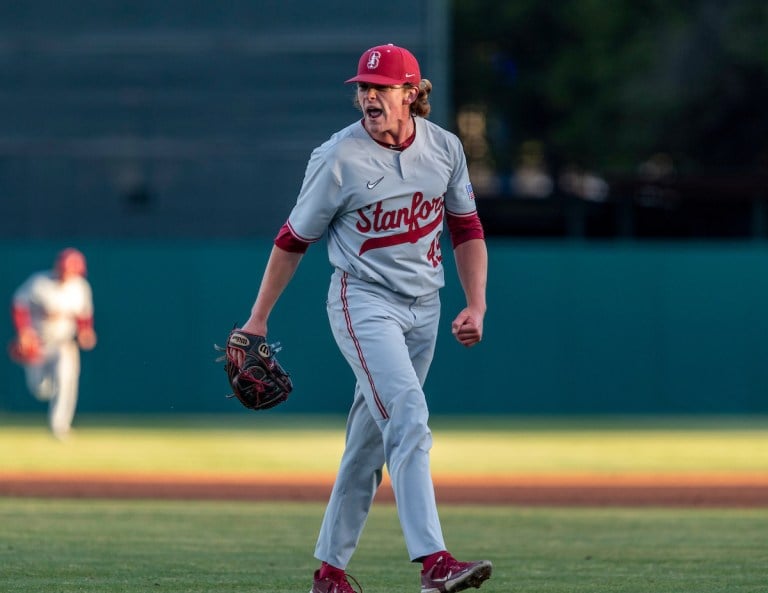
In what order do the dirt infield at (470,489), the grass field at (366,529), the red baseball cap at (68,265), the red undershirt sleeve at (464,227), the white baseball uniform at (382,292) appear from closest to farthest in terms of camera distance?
1. the white baseball uniform at (382,292)
2. the red undershirt sleeve at (464,227)
3. the grass field at (366,529)
4. the dirt infield at (470,489)
5. the red baseball cap at (68,265)

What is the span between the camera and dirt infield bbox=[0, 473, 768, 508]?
37.9 ft

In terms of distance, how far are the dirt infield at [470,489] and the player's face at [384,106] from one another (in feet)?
19.8

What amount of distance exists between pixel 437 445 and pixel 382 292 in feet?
37.0

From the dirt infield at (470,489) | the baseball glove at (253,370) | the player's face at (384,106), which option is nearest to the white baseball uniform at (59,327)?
the dirt infield at (470,489)

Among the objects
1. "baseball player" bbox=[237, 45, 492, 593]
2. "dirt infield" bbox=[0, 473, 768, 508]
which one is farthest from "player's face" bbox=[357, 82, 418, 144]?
"dirt infield" bbox=[0, 473, 768, 508]

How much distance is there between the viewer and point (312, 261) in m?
20.5

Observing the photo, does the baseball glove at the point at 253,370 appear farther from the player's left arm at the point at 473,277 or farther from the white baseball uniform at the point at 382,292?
the player's left arm at the point at 473,277

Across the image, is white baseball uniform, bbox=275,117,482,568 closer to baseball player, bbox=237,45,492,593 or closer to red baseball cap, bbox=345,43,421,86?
baseball player, bbox=237,45,492,593

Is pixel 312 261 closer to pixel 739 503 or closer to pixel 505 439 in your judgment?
pixel 505 439

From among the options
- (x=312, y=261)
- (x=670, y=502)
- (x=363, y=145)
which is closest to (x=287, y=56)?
(x=312, y=261)

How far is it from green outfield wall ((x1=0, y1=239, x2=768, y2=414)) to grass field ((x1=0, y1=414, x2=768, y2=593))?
→ 2.21 metres

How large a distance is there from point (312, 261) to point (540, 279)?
2.90 metres

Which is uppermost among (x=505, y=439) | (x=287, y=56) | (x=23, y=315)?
(x=287, y=56)

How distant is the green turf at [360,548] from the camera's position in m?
6.61
